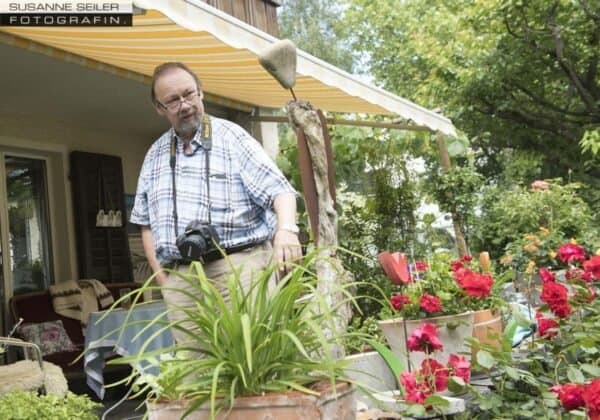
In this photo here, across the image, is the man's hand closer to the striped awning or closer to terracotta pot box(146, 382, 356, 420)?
terracotta pot box(146, 382, 356, 420)

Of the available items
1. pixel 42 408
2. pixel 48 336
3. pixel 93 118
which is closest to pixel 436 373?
pixel 42 408

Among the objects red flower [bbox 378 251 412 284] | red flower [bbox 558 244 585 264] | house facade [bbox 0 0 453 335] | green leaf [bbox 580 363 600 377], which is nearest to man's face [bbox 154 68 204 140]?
red flower [bbox 378 251 412 284]

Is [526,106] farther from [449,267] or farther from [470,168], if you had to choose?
[449,267]

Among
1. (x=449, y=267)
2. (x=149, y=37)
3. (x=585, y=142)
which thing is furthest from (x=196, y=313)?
(x=585, y=142)

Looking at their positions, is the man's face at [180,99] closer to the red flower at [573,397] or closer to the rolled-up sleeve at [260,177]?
the rolled-up sleeve at [260,177]

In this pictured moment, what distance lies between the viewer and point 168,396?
5.41 ft

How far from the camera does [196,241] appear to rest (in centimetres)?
237

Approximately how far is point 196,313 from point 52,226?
6.72 meters

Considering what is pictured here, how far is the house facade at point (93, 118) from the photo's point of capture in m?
4.76

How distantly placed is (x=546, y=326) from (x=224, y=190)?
1.22 meters

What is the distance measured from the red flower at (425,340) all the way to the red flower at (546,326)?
0.69 meters

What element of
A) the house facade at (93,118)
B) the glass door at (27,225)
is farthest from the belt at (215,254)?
the glass door at (27,225)

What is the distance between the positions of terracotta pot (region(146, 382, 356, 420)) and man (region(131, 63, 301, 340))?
0.92 metres

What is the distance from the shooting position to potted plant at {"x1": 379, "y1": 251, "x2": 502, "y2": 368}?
3.05 meters
